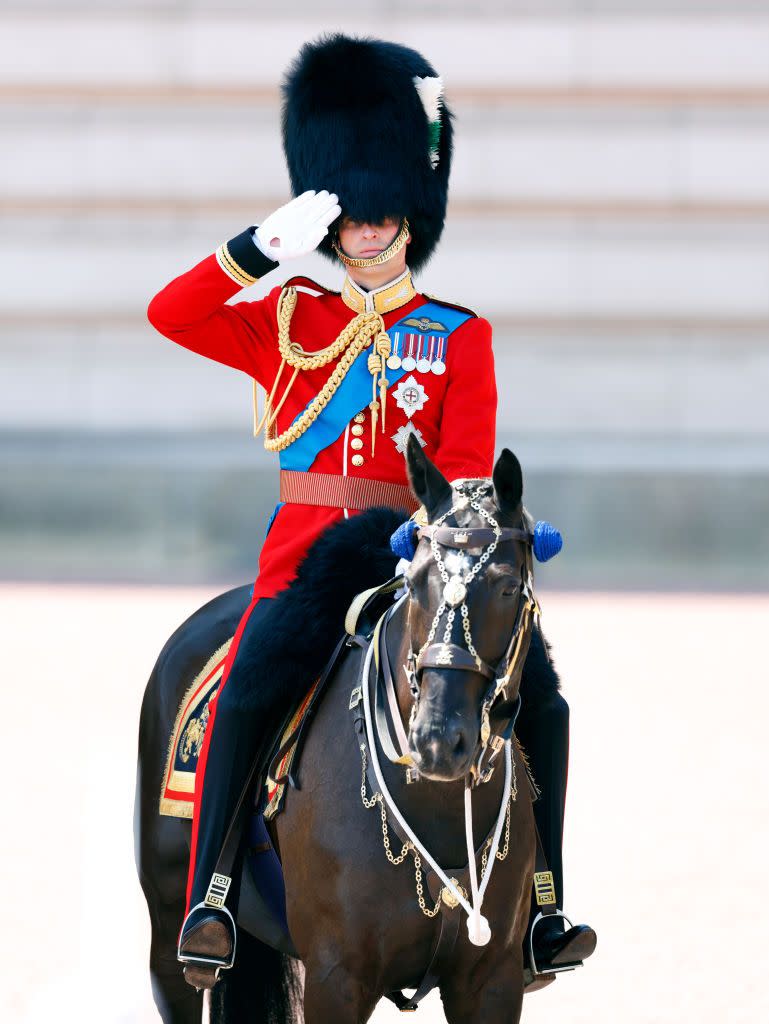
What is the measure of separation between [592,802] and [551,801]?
3.86 meters

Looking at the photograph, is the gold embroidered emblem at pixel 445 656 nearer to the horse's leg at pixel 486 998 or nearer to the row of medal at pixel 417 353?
the horse's leg at pixel 486 998

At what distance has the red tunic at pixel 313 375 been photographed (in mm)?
3865

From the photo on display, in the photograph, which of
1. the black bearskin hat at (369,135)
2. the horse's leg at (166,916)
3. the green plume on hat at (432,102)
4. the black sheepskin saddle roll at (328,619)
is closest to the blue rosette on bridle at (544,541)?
the black sheepskin saddle roll at (328,619)

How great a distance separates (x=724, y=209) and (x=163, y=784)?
10178mm

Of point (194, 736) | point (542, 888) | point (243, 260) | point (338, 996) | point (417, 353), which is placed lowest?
point (338, 996)

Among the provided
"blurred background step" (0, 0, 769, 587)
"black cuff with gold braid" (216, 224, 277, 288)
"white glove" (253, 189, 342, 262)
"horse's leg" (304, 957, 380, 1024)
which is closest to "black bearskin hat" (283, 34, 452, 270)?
"white glove" (253, 189, 342, 262)

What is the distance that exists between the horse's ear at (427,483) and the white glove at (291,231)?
787mm

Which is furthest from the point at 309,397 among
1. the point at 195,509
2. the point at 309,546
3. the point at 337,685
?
the point at 195,509

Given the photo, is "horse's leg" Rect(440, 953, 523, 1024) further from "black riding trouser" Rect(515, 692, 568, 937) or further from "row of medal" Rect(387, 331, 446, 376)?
"row of medal" Rect(387, 331, 446, 376)

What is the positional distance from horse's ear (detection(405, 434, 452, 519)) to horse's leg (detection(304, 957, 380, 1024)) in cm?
92

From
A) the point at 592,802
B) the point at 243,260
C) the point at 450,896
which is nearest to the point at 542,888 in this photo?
the point at 450,896

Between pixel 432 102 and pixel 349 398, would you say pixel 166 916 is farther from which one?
pixel 432 102

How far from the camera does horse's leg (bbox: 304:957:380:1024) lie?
343 cm

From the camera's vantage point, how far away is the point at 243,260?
3.85 m
